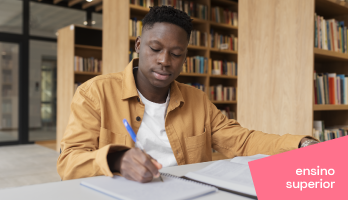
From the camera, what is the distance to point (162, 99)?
149 centimetres

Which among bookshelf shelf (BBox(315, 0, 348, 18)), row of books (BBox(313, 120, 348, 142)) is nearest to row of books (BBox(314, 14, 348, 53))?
bookshelf shelf (BBox(315, 0, 348, 18))

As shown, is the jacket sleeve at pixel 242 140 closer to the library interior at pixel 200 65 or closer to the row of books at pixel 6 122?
the library interior at pixel 200 65

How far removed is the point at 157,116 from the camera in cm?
143

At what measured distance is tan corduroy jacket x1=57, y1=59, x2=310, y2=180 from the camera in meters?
1.09

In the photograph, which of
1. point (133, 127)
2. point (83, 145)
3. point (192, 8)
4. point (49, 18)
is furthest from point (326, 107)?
point (49, 18)

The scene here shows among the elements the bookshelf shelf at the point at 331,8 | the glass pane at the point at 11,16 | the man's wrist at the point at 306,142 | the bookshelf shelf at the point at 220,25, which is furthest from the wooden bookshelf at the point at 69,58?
the man's wrist at the point at 306,142

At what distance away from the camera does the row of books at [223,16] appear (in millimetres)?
5047

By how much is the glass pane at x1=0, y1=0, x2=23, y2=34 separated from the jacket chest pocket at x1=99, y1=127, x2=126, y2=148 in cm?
597

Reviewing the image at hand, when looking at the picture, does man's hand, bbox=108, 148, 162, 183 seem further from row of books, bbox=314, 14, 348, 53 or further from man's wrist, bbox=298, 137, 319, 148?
row of books, bbox=314, 14, 348, 53

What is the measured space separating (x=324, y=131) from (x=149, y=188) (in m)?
2.17

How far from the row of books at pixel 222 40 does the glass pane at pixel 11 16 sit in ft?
13.1

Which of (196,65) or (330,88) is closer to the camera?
(330,88)

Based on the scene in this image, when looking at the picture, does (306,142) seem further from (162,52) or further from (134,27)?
(134,27)

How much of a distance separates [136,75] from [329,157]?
896 millimetres
